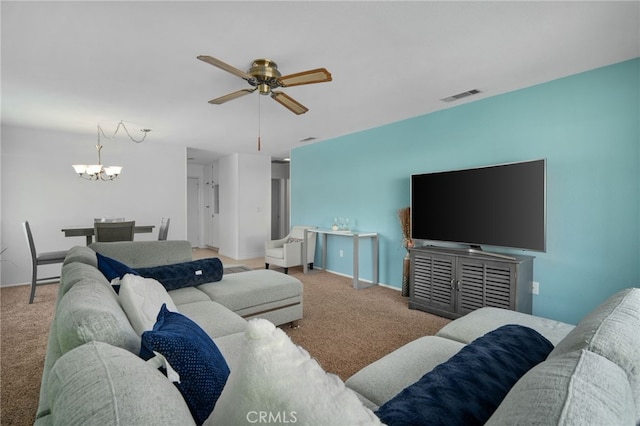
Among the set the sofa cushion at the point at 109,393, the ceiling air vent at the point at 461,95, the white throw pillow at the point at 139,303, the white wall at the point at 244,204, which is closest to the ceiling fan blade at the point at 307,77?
the white throw pillow at the point at 139,303

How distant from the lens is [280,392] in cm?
54

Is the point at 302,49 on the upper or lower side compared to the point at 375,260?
upper

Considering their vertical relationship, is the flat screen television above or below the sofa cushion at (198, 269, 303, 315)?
above

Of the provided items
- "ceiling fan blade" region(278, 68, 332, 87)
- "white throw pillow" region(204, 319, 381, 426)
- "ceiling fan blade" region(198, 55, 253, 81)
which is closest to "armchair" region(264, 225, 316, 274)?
"ceiling fan blade" region(278, 68, 332, 87)

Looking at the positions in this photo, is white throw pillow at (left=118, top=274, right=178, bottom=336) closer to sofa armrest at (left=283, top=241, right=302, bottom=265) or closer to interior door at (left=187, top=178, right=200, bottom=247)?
sofa armrest at (left=283, top=241, right=302, bottom=265)

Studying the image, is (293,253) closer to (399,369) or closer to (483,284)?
(483,284)

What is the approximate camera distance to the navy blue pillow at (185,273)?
264 centimetres

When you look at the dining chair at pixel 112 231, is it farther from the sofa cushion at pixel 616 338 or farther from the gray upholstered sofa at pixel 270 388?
the sofa cushion at pixel 616 338

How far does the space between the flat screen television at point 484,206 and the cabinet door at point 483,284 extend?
0.88 ft

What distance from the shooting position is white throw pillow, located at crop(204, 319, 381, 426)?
0.52m

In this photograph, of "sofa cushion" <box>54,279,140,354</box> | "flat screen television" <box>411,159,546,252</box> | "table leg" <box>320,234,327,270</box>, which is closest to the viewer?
"sofa cushion" <box>54,279,140,354</box>

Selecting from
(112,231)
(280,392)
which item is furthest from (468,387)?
(112,231)

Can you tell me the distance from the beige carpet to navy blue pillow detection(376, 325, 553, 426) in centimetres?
138

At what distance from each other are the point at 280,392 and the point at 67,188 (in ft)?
20.7
